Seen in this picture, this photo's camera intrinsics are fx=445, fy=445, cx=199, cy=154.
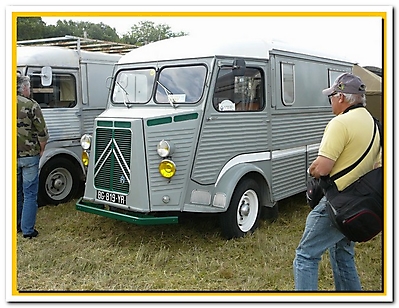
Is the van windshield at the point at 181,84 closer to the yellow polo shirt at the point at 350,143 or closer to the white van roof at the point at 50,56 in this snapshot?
the yellow polo shirt at the point at 350,143

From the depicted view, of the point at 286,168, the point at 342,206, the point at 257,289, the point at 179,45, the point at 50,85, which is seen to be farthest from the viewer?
the point at 50,85

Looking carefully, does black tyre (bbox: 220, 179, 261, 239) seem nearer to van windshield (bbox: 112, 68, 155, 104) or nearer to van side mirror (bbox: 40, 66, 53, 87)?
van windshield (bbox: 112, 68, 155, 104)

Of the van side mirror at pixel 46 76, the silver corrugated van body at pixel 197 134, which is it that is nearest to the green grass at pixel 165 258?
the silver corrugated van body at pixel 197 134

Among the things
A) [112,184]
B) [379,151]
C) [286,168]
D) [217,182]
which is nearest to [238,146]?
[217,182]

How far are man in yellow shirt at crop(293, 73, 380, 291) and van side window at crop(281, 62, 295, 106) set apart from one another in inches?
99.1

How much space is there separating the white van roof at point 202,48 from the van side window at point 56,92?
177 centimetres

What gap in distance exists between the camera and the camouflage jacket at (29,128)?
537 centimetres

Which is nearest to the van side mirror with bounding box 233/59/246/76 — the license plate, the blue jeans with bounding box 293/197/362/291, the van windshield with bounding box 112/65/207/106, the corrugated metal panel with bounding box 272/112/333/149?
the van windshield with bounding box 112/65/207/106

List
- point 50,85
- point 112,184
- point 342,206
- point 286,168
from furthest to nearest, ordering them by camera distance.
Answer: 1. point 50,85
2. point 286,168
3. point 112,184
4. point 342,206

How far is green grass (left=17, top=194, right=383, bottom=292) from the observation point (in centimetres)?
446

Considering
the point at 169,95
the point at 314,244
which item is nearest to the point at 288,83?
the point at 169,95

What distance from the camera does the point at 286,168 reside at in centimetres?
627

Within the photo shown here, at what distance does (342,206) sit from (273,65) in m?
3.01
